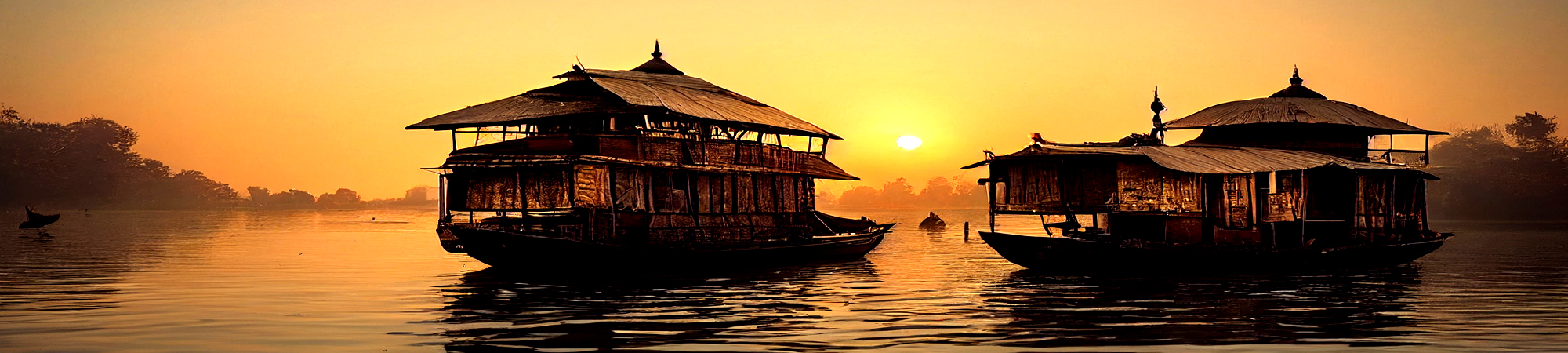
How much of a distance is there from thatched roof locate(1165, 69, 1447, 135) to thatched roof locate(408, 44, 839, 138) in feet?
40.0

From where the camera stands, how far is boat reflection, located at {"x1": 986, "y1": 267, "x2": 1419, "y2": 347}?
15.6 m

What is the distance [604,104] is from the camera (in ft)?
94.5

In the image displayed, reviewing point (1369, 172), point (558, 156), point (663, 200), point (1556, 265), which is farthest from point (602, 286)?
point (1556, 265)

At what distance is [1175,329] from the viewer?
16422 mm

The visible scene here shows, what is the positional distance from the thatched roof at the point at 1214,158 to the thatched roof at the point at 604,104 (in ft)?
21.3

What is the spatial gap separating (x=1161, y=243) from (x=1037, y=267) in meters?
3.27

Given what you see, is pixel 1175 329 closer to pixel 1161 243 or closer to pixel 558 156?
pixel 1161 243

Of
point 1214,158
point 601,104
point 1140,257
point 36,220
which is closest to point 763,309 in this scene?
point 1140,257

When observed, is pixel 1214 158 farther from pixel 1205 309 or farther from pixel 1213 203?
pixel 1205 309

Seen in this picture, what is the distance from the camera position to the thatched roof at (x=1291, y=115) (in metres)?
34.1

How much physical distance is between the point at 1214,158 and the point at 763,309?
14438 millimetres

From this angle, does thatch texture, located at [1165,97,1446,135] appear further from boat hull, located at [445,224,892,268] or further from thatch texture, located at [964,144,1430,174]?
boat hull, located at [445,224,892,268]

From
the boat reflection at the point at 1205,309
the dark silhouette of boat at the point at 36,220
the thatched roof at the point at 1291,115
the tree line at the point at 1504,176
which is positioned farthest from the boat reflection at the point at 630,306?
the tree line at the point at 1504,176

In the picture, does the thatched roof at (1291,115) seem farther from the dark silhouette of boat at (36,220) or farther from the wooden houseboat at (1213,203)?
the dark silhouette of boat at (36,220)
